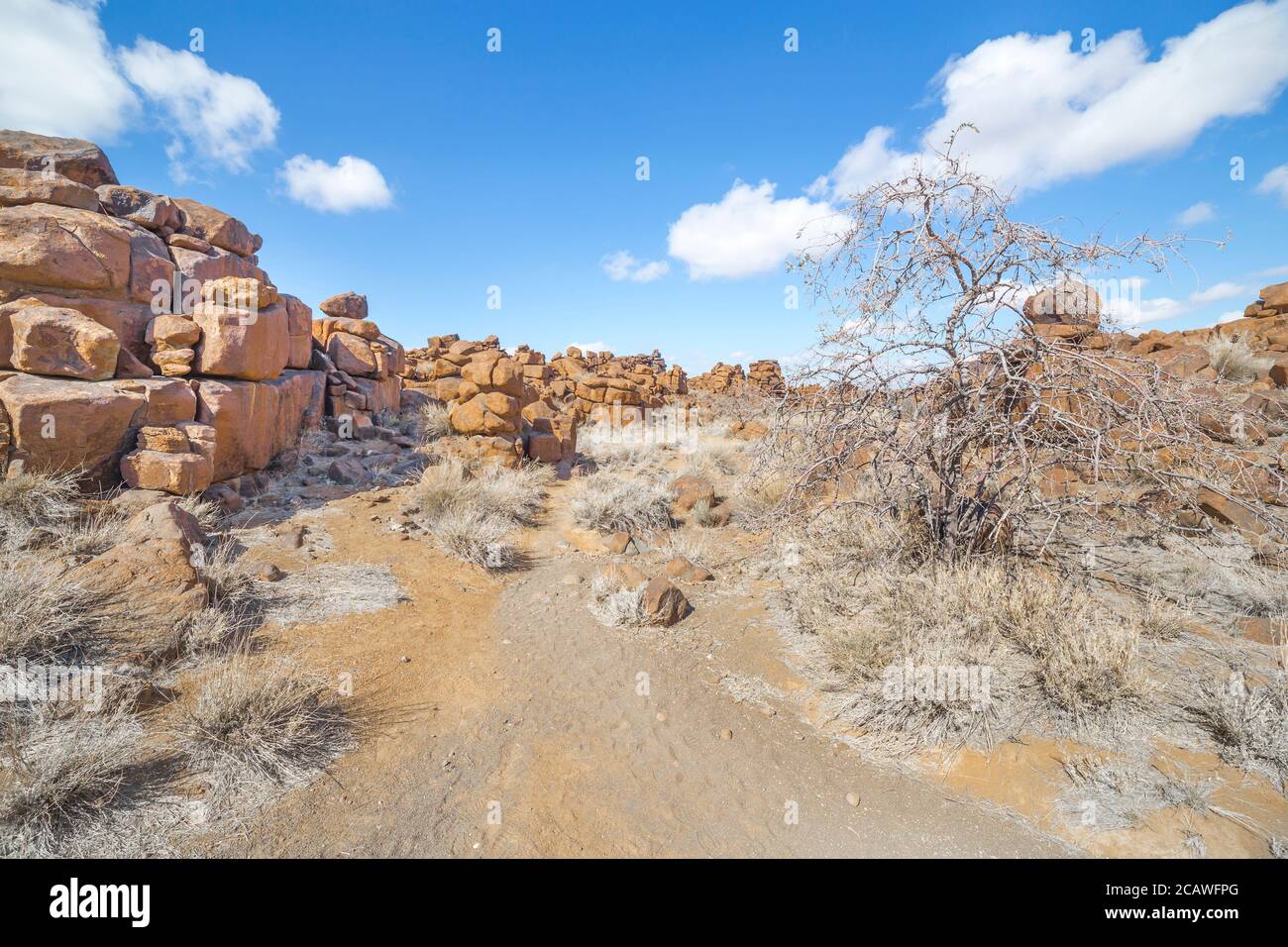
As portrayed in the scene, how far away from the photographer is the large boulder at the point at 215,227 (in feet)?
30.0

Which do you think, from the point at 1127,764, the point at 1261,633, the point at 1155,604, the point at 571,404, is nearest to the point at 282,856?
the point at 1127,764

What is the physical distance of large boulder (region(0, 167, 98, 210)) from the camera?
672 centimetres

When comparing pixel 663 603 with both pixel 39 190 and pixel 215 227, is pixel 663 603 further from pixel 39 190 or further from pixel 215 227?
pixel 215 227

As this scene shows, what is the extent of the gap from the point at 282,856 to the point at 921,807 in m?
3.36

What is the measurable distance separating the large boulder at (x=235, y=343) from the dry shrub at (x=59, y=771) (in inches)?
240

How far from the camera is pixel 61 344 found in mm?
6004

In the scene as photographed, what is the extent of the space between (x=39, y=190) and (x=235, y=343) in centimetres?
283

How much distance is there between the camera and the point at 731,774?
3.32m

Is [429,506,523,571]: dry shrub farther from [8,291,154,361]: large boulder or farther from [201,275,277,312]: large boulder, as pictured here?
[201,275,277,312]: large boulder

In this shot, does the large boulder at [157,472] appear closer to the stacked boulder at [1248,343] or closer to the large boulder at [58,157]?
the large boulder at [58,157]

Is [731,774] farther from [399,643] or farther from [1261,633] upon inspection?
[1261,633]

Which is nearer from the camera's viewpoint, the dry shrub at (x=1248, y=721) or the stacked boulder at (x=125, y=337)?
the dry shrub at (x=1248, y=721)

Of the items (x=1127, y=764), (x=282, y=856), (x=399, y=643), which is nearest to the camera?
(x=282, y=856)

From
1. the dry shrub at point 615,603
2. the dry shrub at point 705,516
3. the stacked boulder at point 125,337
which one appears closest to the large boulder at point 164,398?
the stacked boulder at point 125,337
